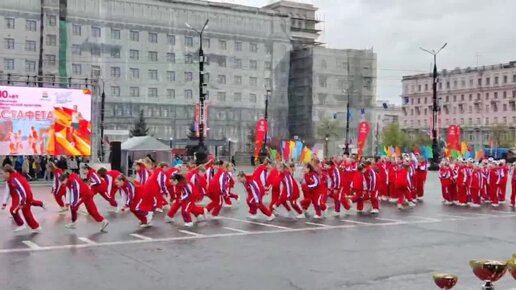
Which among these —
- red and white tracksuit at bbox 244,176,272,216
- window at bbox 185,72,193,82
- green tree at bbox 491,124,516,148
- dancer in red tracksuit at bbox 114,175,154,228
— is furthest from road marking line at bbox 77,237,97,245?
green tree at bbox 491,124,516,148

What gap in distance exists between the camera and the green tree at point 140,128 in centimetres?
6116

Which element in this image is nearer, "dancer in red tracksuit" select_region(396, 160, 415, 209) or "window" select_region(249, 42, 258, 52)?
"dancer in red tracksuit" select_region(396, 160, 415, 209)

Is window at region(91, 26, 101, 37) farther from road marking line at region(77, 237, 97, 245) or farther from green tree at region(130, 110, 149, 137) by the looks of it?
road marking line at region(77, 237, 97, 245)

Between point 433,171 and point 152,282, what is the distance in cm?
3993

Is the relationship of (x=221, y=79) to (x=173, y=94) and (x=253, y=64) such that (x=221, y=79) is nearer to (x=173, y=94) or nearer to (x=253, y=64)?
(x=253, y=64)

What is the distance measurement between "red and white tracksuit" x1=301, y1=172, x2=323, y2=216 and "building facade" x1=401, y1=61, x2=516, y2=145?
3195 inches

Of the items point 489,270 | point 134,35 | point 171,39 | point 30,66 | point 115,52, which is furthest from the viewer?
point 171,39

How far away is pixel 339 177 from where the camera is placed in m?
18.5

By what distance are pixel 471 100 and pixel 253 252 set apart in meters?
96.6

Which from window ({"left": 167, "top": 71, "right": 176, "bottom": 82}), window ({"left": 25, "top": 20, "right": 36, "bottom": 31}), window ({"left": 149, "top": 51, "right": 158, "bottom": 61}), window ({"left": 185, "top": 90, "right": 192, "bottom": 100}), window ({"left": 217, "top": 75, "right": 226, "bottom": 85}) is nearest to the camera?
window ({"left": 25, "top": 20, "right": 36, "bottom": 31})

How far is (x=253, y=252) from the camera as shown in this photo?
454 inches

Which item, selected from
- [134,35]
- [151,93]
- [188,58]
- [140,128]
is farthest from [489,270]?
[188,58]

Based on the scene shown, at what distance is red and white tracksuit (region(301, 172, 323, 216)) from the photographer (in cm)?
1659

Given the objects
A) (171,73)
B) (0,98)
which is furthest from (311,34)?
(0,98)
